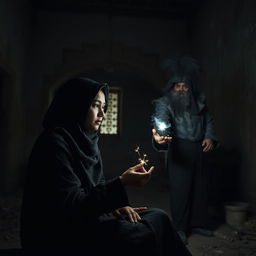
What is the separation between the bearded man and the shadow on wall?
157cm

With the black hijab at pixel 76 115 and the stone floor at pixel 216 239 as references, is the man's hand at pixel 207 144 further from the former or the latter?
the black hijab at pixel 76 115

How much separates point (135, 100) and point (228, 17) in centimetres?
677

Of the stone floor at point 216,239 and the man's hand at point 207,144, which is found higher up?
the man's hand at point 207,144

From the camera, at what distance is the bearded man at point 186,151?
11.9 feet

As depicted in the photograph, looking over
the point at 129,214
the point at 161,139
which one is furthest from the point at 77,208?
the point at 161,139

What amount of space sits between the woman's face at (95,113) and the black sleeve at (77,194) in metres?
0.35

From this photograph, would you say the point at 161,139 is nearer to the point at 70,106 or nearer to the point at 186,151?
the point at 186,151

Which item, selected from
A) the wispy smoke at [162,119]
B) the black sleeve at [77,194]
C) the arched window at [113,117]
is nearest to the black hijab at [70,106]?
the black sleeve at [77,194]

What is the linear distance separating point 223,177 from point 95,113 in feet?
13.5

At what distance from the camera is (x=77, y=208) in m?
1.47

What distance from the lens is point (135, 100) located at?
12.5m

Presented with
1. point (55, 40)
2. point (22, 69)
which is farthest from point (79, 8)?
point (22, 69)

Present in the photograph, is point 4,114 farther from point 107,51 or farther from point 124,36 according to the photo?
point 124,36

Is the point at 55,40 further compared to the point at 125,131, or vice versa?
the point at 125,131
